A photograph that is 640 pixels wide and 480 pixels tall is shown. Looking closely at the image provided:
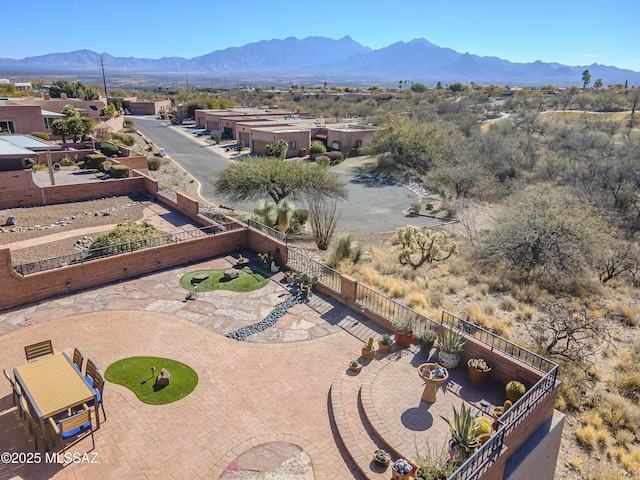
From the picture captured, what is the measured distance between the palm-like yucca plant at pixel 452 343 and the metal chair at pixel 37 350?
9849mm

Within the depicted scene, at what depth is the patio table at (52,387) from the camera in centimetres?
828

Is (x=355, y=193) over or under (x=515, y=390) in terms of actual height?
under

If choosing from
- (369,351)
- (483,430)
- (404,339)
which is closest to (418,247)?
(404,339)

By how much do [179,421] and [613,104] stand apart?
102631 mm

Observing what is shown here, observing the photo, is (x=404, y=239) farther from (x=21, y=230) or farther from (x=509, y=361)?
(x=21, y=230)

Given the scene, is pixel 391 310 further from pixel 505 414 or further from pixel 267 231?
pixel 267 231

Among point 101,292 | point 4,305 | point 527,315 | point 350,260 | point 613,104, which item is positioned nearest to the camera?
point 4,305

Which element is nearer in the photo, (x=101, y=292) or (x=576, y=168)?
(x=101, y=292)

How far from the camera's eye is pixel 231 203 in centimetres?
3133

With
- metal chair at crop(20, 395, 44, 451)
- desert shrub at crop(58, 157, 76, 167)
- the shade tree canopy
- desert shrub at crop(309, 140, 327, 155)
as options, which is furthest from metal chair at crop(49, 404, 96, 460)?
desert shrub at crop(309, 140, 327, 155)

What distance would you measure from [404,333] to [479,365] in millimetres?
2221

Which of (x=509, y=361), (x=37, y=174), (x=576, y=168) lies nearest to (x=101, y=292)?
(x=509, y=361)

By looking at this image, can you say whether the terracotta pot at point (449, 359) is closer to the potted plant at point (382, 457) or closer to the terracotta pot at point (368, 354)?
the terracotta pot at point (368, 354)

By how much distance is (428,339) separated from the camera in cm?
1209
